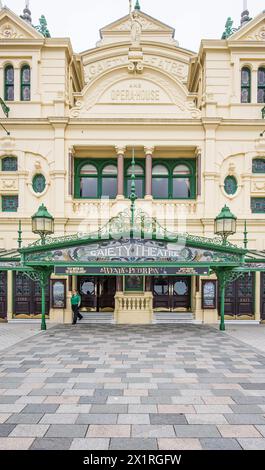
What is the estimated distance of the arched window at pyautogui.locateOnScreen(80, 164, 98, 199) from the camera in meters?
20.0

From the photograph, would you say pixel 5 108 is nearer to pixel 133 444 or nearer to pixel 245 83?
pixel 245 83

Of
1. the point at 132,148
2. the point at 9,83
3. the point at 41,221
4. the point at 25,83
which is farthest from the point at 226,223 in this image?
the point at 9,83

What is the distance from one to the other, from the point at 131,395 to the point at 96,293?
1265cm

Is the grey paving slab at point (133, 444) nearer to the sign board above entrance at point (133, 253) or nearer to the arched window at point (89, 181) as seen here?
the sign board above entrance at point (133, 253)

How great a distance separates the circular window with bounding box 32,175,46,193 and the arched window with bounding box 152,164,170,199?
247 inches

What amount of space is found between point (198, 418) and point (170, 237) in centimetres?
824

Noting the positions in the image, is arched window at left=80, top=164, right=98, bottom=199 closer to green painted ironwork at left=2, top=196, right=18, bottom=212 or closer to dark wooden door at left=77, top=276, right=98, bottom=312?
green painted ironwork at left=2, top=196, right=18, bottom=212

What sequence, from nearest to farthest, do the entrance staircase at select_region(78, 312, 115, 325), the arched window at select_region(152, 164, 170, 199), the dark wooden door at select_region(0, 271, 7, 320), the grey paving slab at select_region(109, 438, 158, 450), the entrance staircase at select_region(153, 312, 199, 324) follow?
the grey paving slab at select_region(109, 438, 158, 450) < the entrance staircase at select_region(78, 312, 115, 325) < the entrance staircase at select_region(153, 312, 199, 324) < the dark wooden door at select_region(0, 271, 7, 320) < the arched window at select_region(152, 164, 170, 199)

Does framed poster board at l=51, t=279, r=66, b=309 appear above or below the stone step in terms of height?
above

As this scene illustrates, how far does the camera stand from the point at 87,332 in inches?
547

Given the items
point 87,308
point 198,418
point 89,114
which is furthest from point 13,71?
point 198,418

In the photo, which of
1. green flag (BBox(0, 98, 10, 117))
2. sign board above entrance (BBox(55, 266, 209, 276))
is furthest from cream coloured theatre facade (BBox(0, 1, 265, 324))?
sign board above entrance (BBox(55, 266, 209, 276))

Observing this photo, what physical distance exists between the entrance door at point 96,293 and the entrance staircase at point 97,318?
0.64m

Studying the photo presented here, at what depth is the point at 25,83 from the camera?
19.1 m
